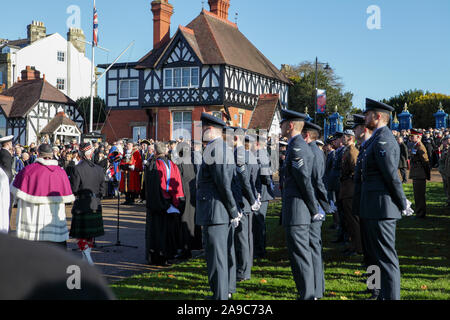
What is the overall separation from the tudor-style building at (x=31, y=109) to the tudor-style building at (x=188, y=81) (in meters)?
5.97

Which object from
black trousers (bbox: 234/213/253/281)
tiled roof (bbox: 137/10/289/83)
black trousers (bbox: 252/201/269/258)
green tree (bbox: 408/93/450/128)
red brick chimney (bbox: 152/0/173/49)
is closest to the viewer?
black trousers (bbox: 234/213/253/281)

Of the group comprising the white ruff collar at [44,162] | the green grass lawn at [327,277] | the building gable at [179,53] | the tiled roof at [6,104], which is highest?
the building gable at [179,53]

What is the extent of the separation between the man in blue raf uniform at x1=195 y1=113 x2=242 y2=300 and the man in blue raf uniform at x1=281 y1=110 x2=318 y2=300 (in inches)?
27.7

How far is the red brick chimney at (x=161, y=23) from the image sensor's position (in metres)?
39.9

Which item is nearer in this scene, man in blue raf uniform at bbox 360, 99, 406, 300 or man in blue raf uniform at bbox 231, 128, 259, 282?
man in blue raf uniform at bbox 360, 99, 406, 300

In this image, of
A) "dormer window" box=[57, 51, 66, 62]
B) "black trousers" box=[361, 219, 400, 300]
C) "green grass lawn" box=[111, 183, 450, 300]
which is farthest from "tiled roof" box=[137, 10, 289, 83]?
"black trousers" box=[361, 219, 400, 300]

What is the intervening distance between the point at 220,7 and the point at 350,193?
36390 mm

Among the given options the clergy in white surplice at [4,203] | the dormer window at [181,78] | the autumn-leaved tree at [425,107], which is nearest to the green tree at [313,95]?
the autumn-leaved tree at [425,107]

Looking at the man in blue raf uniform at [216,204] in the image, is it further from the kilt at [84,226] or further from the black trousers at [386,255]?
the kilt at [84,226]

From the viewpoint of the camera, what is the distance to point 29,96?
44.9 m

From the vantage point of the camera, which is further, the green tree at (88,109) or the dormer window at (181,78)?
the green tree at (88,109)

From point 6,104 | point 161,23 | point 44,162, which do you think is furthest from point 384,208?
point 6,104

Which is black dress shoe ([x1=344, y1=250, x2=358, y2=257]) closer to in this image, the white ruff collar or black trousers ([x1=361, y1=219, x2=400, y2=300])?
black trousers ([x1=361, y1=219, x2=400, y2=300])

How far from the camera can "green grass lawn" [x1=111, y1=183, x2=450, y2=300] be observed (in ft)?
21.1
